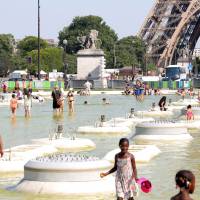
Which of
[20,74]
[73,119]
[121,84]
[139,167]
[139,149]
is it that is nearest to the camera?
[139,167]

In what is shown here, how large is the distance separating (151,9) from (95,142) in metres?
89.9

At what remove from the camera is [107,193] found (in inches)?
538

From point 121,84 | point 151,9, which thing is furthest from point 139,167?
point 151,9

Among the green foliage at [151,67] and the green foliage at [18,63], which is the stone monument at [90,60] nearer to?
the green foliage at [151,67]

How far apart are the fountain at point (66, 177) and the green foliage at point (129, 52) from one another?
115248mm

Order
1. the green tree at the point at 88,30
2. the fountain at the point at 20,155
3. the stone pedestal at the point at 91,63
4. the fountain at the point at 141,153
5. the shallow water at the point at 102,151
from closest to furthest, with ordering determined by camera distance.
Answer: the shallow water at the point at 102,151, the fountain at the point at 20,155, the fountain at the point at 141,153, the stone pedestal at the point at 91,63, the green tree at the point at 88,30

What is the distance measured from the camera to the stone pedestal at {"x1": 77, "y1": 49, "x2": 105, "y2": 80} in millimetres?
74250

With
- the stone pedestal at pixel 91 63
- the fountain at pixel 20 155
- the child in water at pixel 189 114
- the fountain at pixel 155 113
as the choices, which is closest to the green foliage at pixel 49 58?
the stone pedestal at pixel 91 63

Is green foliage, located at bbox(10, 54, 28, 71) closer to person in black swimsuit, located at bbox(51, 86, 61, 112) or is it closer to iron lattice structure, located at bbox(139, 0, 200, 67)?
iron lattice structure, located at bbox(139, 0, 200, 67)

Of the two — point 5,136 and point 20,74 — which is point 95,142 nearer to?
point 5,136

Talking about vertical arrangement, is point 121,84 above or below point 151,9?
below

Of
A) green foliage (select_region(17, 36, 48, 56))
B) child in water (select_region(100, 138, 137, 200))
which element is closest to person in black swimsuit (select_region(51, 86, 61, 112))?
child in water (select_region(100, 138, 137, 200))

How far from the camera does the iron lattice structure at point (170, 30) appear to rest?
113 metres

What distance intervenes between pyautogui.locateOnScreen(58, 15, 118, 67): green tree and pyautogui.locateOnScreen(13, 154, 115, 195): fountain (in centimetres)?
11527
